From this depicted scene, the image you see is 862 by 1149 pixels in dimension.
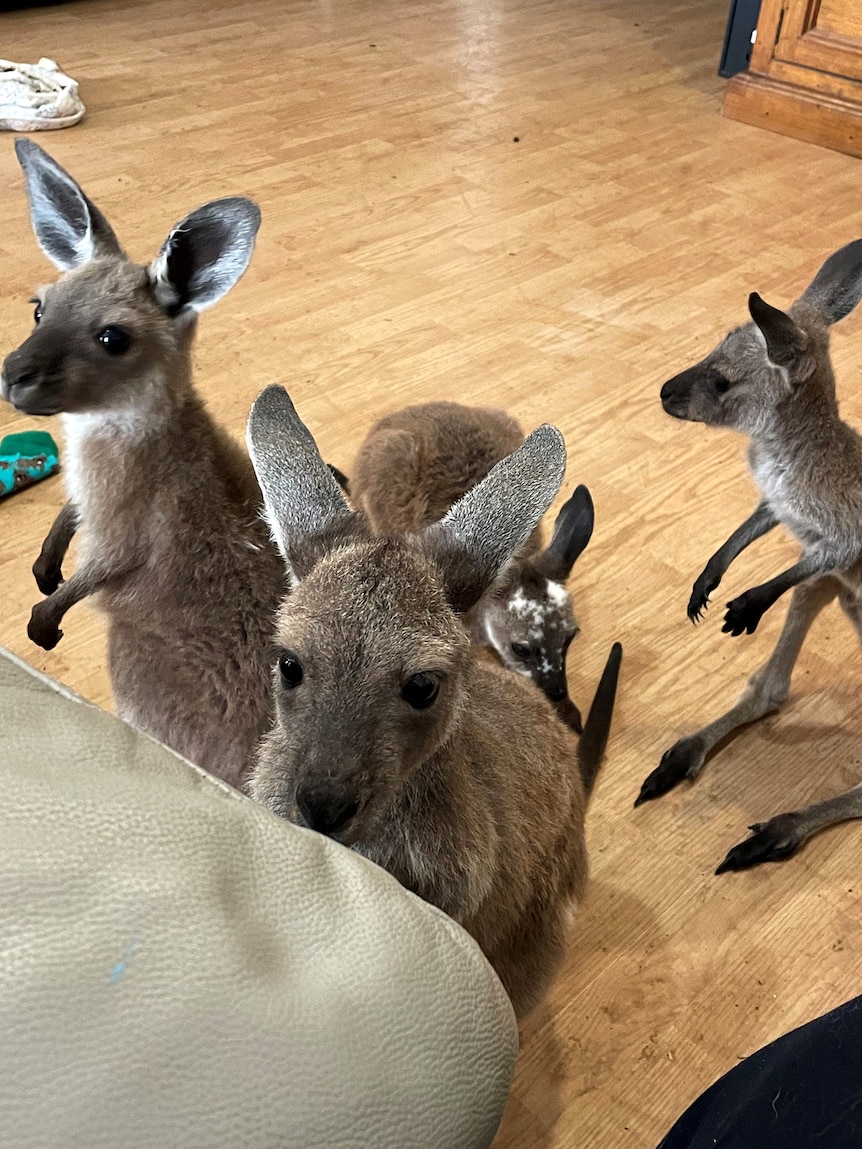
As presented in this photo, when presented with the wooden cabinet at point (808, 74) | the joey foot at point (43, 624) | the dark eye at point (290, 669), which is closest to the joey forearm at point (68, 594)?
the joey foot at point (43, 624)

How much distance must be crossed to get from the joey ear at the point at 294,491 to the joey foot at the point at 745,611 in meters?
Result: 0.90

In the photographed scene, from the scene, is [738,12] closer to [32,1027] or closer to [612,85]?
[612,85]

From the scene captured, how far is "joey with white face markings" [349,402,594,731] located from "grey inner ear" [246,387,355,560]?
2.29 feet

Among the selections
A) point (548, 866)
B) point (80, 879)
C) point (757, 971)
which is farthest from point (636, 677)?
point (80, 879)

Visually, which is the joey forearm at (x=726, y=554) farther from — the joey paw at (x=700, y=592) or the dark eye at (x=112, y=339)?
the dark eye at (x=112, y=339)

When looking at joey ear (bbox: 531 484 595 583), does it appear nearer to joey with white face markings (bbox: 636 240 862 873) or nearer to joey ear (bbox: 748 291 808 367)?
joey with white face markings (bbox: 636 240 862 873)

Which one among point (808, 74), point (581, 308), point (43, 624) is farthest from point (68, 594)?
point (808, 74)

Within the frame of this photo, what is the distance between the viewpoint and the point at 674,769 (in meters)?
1.88

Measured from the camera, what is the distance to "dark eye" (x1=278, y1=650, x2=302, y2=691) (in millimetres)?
1087

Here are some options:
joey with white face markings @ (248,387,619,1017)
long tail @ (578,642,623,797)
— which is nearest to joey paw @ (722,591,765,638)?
long tail @ (578,642,623,797)

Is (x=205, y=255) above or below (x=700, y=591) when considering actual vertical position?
above

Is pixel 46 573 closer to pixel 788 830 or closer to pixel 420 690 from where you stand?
pixel 420 690

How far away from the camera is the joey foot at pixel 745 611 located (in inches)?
72.6

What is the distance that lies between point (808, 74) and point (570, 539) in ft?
10.0
